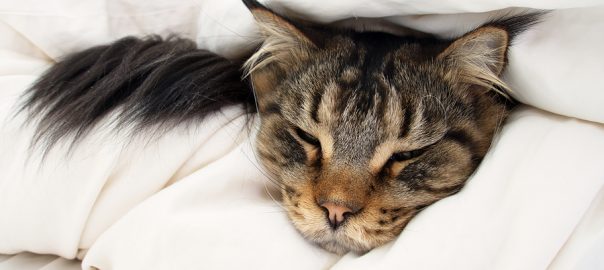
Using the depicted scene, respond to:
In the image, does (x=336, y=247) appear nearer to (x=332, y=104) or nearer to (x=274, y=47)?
(x=332, y=104)

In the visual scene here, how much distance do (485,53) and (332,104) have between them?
0.32 m

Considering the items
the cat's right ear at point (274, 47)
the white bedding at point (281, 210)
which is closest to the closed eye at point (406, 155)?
the white bedding at point (281, 210)

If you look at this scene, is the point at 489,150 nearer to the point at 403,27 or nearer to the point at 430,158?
the point at 430,158

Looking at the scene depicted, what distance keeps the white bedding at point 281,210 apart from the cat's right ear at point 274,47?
0.08 meters

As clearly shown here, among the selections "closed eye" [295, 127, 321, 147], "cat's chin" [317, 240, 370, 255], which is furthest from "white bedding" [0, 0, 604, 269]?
"closed eye" [295, 127, 321, 147]

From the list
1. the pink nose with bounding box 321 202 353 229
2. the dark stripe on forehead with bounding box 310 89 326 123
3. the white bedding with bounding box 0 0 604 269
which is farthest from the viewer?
the dark stripe on forehead with bounding box 310 89 326 123

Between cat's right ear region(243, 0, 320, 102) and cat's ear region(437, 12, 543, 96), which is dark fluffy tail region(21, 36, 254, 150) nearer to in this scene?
cat's right ear region(243, 0, 320, 102)

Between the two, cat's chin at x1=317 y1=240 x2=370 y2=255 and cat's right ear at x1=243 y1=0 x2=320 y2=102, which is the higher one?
cat's right ear at x1=243 y1=0 x2=320 y2=102

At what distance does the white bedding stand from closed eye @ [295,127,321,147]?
0.12m

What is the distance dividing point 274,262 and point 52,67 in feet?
2.53

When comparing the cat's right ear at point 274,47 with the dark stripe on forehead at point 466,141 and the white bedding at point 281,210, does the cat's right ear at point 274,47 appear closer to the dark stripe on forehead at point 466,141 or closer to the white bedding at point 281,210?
the white bedding at point 281,210

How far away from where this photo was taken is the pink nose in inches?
42.1

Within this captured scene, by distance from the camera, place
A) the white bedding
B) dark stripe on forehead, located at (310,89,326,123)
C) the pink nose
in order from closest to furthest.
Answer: the white bedding → the pink nose → dark stripe on forehead, located at (310,89,326,123)

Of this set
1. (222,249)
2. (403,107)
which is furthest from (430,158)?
(222,249)
